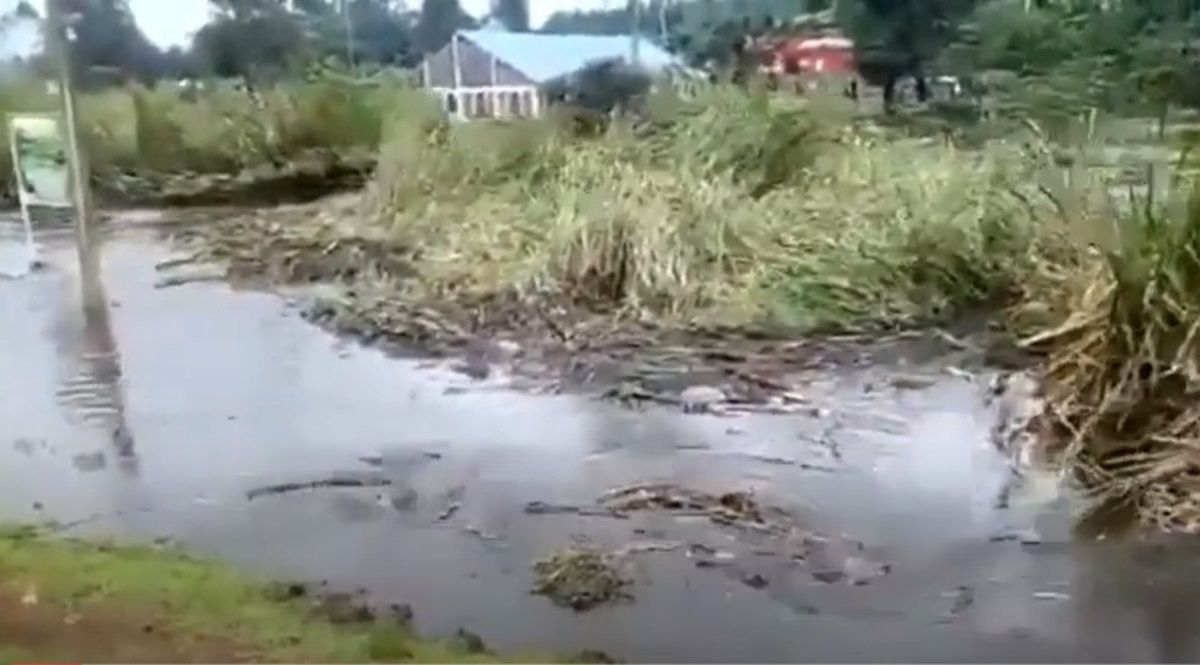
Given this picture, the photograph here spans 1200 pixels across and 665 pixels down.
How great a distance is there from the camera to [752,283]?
1.16 metres

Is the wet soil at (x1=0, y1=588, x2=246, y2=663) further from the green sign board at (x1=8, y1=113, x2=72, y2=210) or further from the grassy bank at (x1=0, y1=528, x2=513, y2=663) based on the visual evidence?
the green sign board at (x1=8, y1=113, x2=72, y2=210)

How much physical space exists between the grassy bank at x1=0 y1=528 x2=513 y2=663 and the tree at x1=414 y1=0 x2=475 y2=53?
44cm

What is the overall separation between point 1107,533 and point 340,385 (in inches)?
23.7

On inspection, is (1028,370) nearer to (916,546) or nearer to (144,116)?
(916,546)

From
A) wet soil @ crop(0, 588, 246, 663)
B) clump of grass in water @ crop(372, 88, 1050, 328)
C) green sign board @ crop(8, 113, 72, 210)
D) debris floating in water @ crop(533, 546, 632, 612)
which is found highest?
green sign board @ crop(8, 113, 72, 210)

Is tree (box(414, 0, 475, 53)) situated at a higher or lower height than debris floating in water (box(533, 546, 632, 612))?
higher

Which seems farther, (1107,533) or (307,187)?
(307,187)

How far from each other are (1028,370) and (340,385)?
0.54m

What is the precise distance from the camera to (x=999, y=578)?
1.14 m

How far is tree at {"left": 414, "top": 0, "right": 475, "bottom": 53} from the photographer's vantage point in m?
1.21

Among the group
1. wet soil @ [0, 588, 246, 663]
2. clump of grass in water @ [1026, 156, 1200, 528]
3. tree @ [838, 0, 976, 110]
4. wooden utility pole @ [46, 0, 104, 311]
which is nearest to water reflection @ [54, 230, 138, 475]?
wooden utility pole @ [46, 0, 104, 311]

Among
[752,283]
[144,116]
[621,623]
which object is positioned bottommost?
[621,623]

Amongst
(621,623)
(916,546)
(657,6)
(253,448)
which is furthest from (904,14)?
(253,448)

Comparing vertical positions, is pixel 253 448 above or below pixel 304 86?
below
